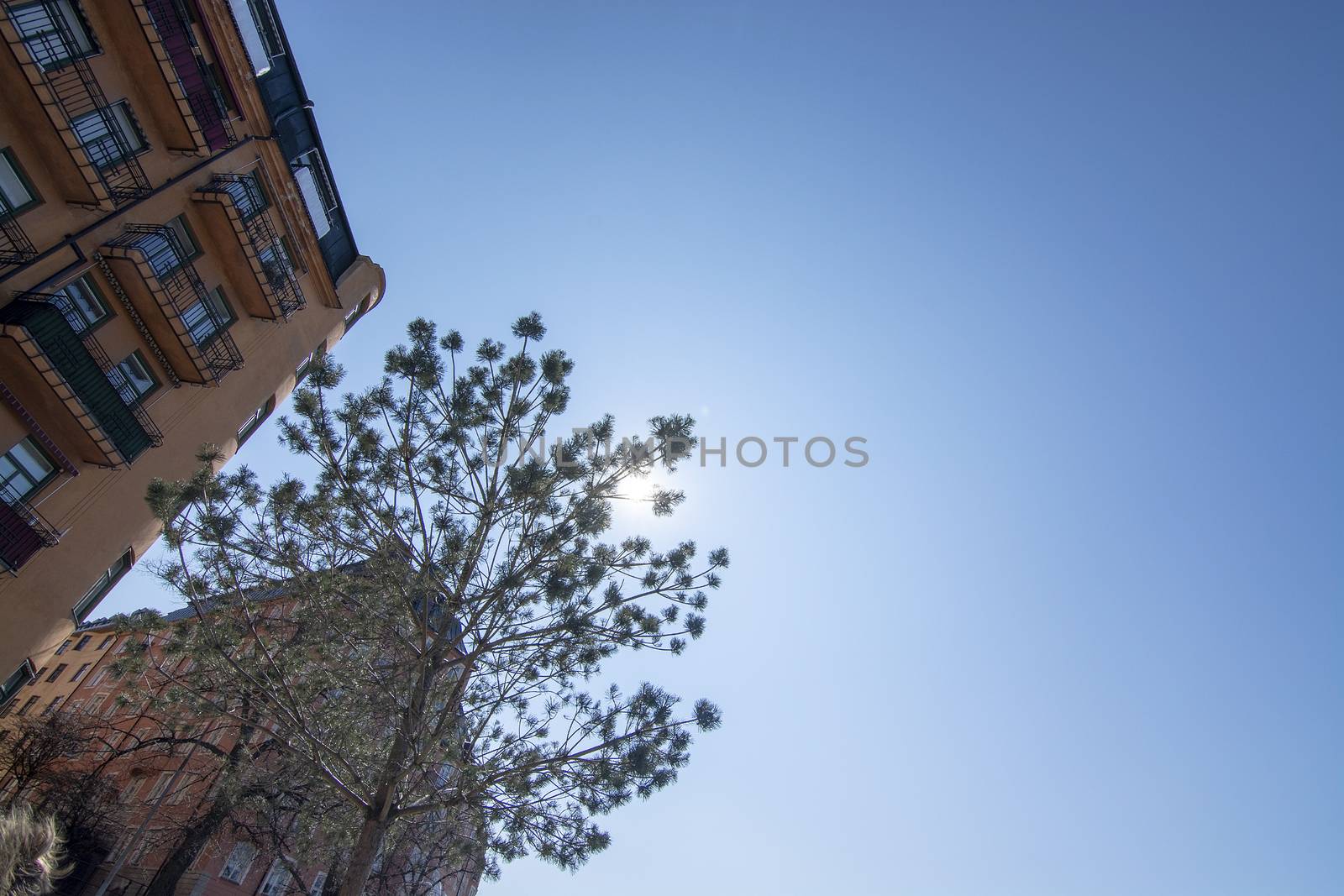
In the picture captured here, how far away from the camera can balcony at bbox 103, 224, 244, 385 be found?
12805 millimetres

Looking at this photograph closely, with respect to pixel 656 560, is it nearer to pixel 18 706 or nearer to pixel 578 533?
pixel 578 533

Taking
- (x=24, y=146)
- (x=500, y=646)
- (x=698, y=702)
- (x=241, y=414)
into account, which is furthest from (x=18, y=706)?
(x=698, y=702)

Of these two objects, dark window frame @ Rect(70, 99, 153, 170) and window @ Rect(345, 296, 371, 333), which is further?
window @ Rect(345, 296, 371, 333)

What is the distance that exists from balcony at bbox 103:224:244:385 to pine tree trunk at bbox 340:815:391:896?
1045 cm

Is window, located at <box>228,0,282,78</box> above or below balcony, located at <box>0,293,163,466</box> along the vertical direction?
above

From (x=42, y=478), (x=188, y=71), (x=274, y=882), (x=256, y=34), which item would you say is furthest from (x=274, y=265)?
(x=274, y=882)

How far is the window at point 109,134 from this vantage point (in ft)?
40.0

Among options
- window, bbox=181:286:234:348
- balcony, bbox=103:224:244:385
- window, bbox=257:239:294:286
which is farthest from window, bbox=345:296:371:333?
balcony, bbox=103:224:244:385

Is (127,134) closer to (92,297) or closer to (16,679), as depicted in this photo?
(92,297)

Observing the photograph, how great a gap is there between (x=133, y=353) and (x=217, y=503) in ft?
20.9

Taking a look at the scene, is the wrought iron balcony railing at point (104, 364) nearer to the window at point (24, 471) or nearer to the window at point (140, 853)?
the window at point (24, 471)

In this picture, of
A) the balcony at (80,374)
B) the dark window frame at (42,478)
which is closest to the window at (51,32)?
the balcony at (80,374)

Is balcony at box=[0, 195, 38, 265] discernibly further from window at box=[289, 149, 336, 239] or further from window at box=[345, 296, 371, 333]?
window at box=[345, 296, 371, 333]

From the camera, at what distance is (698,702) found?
1002 cm
